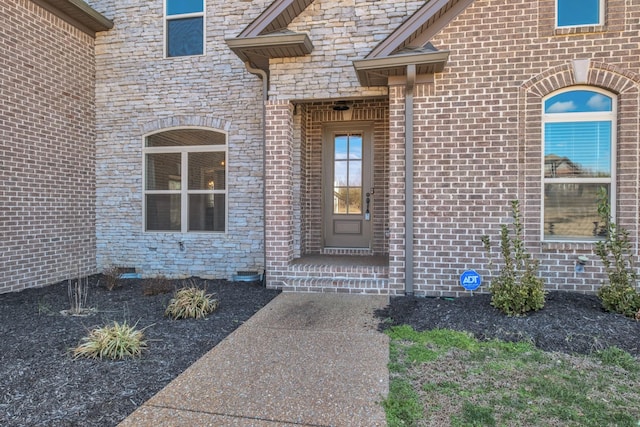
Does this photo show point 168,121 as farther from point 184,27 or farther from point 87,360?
point 87,360

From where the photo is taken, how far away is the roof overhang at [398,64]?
462cm

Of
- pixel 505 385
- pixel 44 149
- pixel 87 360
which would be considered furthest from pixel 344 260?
pixel 44 149

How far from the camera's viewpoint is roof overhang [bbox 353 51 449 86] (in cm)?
462

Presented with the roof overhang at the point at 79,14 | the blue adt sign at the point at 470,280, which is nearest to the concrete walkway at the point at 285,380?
the blue adt sign at the point at 470,280

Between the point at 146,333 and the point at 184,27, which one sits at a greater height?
the point at 184,27

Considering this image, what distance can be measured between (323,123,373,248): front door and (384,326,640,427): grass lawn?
347 centimetres

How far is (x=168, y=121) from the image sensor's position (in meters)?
6.86

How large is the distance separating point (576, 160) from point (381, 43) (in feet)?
9.70

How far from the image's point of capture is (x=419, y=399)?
2.58m

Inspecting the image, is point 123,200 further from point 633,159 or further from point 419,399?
point 633,159

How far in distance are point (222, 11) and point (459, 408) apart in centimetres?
693

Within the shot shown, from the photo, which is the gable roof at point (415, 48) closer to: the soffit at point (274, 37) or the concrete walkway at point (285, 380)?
the soffit at point (274, 37)

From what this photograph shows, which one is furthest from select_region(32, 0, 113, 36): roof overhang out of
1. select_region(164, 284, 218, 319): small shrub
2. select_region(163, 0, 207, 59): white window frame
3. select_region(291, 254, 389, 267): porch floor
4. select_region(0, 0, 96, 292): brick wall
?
select_region(291, 254, 389, 267): porch floor

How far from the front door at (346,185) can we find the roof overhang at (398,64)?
193cm
